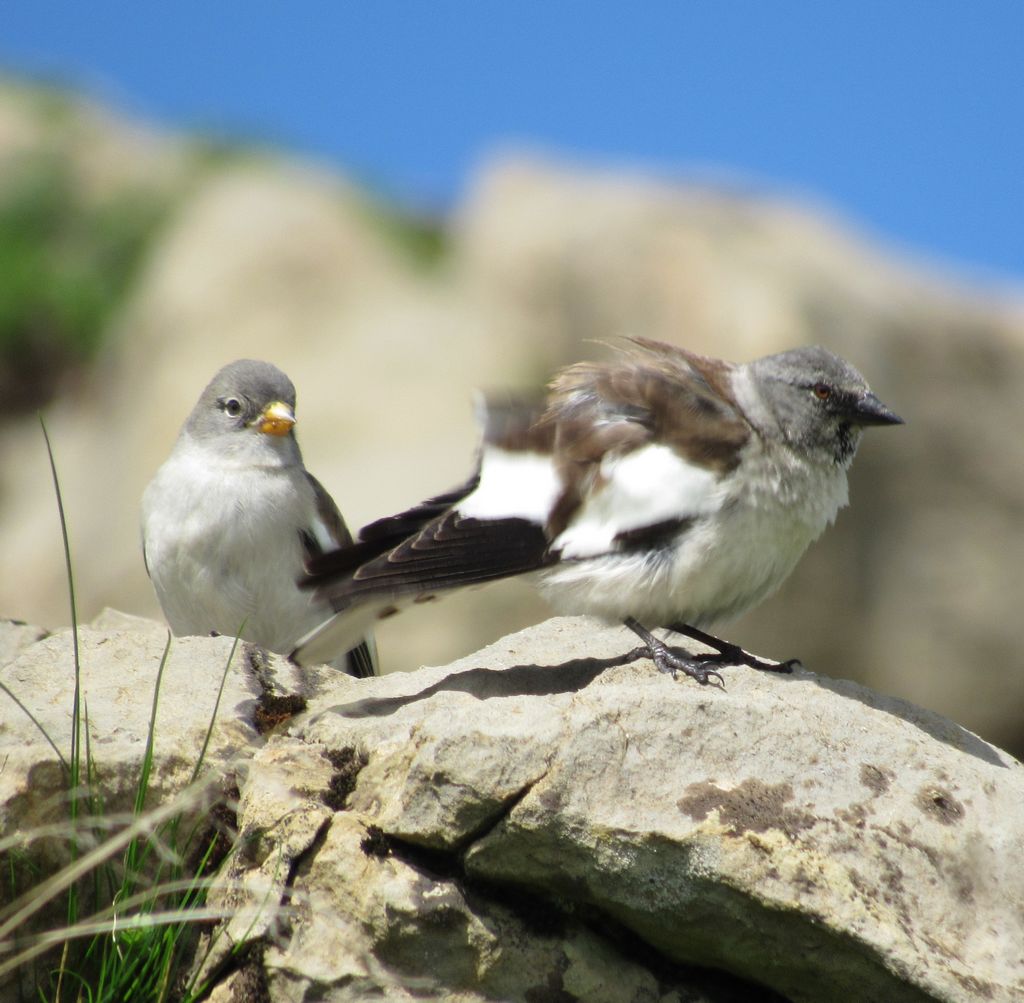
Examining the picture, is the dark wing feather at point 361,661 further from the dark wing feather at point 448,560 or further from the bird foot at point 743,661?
the bird foot at point 743,661

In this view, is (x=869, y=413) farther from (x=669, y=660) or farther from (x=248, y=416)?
(x=248, y=416)

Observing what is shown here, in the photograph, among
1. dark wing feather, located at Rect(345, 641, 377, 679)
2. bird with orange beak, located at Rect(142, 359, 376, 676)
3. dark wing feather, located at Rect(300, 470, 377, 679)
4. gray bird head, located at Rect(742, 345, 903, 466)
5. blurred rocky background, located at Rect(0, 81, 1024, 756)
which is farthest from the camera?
blurred rocky background, located at Rect(0, 81, 1024, 756)

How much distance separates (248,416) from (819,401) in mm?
2713

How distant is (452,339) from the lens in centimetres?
1528

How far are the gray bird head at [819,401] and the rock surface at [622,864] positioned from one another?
127 centimetres

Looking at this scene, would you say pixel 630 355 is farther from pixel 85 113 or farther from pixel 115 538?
pixel 85 113

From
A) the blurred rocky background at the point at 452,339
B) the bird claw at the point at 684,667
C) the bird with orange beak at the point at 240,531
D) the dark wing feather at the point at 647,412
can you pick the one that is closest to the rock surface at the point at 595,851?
the bird claw at the point at 684,667

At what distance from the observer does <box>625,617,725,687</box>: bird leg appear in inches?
184

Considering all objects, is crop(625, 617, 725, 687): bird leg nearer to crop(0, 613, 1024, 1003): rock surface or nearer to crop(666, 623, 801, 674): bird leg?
crop(666, 623, 801, 674): bird leg

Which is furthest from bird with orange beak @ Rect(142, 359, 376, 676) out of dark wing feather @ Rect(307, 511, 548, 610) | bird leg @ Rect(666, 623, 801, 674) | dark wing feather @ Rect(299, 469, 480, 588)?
bird leg @ Rect(666, 623, 801, 674)

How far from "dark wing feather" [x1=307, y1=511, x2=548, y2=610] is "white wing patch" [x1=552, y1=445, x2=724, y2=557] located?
12 cm

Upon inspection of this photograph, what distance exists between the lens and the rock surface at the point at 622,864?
3725mm

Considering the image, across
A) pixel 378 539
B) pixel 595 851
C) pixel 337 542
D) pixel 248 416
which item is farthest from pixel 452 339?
pixel 595 851

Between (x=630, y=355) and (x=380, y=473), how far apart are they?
24.2ft
